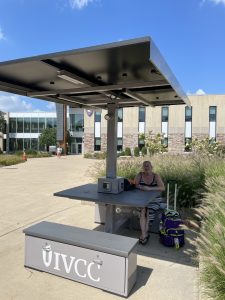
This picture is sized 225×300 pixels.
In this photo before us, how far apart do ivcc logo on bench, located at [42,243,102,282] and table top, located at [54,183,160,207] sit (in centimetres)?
114

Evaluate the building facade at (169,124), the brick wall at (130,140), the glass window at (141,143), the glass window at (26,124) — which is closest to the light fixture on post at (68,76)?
the building facade at (169,124)

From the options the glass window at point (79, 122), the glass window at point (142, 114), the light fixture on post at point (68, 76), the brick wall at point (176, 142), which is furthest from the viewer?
the glass window at point (79, 122)

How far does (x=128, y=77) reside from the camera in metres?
4.96

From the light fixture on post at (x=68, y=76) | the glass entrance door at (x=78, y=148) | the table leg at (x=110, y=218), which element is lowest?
the glass entrance door at (x=78, y=148)

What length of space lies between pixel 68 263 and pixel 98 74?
2.91 metres

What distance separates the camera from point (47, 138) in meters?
54.7

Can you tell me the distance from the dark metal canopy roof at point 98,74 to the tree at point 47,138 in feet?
161

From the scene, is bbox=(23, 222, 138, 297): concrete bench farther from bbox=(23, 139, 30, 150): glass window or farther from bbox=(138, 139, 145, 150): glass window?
bbox=(23, 139, 30, 150): glass window

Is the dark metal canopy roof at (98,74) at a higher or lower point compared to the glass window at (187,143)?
higher

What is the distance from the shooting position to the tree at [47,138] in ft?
179

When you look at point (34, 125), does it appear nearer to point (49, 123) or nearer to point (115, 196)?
point (49, 123)

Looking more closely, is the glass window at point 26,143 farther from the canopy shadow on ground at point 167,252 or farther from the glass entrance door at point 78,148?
the canopy shadow on ground at point 167,252

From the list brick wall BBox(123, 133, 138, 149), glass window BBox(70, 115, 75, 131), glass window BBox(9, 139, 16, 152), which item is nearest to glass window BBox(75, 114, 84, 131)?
glass window BBox(70, 115, 75, 131)

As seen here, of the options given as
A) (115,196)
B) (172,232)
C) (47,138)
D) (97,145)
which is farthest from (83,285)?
(47,138)
